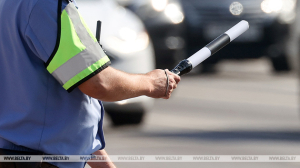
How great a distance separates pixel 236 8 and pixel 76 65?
358 inches

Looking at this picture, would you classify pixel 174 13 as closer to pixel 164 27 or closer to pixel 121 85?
pixel 164 27

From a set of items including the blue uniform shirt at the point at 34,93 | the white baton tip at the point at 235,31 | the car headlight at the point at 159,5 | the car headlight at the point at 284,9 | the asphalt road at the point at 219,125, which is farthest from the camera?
the car headlight at the point at 284,9

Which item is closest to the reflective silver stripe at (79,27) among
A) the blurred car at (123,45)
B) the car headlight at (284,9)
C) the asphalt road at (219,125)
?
the asphalt road at (219,125)

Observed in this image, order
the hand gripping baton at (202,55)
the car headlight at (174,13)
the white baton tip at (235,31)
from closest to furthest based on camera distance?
the hand gripping baton at (202,55) → the white baton tip at (235,31) → the car headlight at (174,13)

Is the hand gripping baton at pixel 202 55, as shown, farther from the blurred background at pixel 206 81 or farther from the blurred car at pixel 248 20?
the blurred car at pixel 248 20

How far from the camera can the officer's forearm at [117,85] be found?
1.98 m

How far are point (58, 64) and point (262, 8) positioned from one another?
9.32 meters

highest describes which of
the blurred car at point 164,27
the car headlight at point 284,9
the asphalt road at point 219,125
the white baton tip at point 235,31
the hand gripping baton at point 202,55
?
the car headlight at point 284,9

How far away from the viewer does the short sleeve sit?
1.90 meters

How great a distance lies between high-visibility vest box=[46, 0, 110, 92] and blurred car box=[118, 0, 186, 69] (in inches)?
321

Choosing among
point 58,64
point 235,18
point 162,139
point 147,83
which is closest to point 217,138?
point 162,139

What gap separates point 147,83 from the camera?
7.32 ft

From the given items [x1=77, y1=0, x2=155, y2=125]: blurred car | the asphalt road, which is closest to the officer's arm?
the asphalt road

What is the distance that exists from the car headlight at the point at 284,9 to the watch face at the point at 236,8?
538 millimetres
